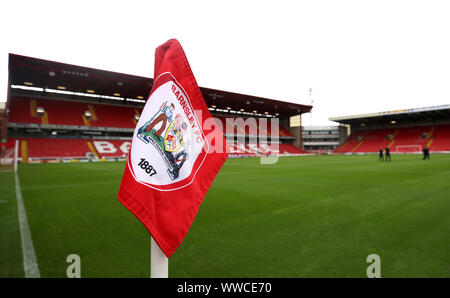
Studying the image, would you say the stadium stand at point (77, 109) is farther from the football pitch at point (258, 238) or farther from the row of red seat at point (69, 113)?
the football pitch at point (258, 238)

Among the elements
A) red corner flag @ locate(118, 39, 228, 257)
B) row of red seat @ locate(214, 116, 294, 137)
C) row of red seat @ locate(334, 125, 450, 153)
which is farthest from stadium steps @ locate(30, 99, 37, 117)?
row of red seat @ locate(334, 125, 450, 153)

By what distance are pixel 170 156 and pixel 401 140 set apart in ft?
188

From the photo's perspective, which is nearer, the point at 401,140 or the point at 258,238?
the point at 258,238

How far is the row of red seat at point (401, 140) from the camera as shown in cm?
4206

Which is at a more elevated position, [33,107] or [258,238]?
[33,107]

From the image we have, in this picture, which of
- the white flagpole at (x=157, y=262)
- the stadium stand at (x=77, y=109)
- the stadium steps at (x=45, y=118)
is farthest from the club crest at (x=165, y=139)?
the stadium steps at (x=45, y=118)

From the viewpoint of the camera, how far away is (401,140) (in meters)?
46.2

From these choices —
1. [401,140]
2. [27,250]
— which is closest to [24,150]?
[27,250]

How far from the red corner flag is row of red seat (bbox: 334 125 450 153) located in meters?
53.2

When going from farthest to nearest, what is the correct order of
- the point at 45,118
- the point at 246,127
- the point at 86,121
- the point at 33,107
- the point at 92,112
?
the point at 246,127, the point at 92,112, the point at 86,121, the point at 33,107, the point at 45,118

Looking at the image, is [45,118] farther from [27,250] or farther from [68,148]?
[27,250]

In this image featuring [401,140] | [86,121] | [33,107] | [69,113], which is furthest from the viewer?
[401,140]

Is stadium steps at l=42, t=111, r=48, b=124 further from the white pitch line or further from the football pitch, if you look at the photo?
the white pitch line

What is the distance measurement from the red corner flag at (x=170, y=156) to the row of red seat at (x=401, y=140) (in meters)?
53.2
